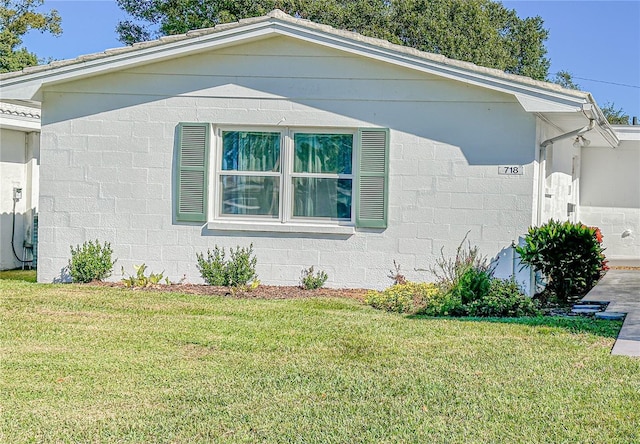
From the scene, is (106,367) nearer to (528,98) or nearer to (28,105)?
(528,98)

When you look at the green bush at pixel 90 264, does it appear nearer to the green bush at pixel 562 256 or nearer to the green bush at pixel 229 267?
the green bush at pixel 229 267

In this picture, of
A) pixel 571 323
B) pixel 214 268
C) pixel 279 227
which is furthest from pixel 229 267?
pixel 571 323

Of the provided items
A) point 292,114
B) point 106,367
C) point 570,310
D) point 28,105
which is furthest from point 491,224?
point 28,105

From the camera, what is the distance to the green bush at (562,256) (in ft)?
34.4

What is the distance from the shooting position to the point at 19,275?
13023 millimetres

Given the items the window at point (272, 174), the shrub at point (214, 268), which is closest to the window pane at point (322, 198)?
the window at point (272, 174)

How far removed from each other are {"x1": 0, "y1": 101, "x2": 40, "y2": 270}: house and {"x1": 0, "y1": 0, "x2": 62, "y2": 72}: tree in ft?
62.0

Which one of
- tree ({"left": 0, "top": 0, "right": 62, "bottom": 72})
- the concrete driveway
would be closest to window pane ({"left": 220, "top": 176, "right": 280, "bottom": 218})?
the concrete driveway

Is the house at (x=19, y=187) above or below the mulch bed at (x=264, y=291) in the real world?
above

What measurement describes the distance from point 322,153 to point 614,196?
930cm

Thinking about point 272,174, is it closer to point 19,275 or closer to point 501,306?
point 501,306

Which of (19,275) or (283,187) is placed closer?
(283,187)

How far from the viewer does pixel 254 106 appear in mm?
11203

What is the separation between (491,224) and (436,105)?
181 centimetres
